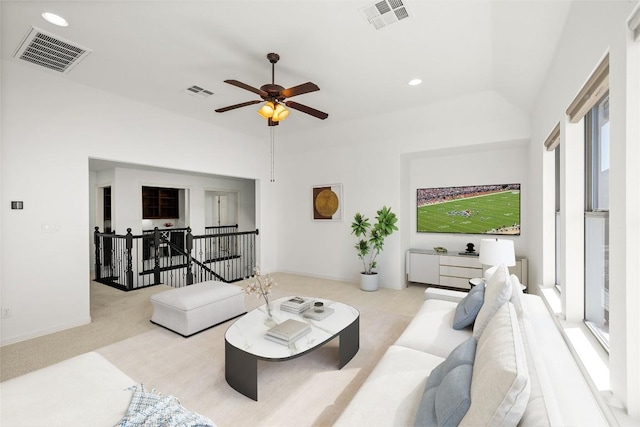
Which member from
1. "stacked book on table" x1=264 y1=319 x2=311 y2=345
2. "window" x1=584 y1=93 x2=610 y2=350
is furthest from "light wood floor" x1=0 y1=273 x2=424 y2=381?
"window" x1=584 y1=93 x2=610 y2=350

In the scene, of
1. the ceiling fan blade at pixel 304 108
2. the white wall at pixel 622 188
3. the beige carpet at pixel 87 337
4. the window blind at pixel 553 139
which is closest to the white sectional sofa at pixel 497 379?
the white wall at pixel 622 188

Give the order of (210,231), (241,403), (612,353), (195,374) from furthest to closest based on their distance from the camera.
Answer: (210,231) → (195,374) → (241,403) → (612,353)

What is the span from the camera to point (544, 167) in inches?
122

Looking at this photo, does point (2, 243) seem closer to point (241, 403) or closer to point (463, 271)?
point (241, 403)

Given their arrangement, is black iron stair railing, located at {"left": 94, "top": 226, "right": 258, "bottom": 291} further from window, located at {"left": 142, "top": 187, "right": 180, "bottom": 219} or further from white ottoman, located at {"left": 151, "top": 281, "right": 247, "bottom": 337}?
white ottoman, located at {"left": 151, "top": 281, "right": 247, "bottom": 337}

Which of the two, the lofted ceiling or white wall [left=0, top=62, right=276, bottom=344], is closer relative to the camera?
the lofted ceiling

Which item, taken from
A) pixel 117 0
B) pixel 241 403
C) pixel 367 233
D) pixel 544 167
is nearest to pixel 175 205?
pixel 367 233

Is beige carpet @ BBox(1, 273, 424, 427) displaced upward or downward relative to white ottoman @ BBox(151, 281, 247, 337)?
downward

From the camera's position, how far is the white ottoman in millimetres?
3141

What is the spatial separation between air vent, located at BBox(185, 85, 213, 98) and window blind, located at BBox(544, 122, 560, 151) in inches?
160

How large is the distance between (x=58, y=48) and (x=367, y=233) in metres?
4.88

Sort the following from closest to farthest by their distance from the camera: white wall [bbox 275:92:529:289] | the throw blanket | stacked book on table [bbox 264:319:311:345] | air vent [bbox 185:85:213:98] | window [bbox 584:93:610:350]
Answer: the throw blanket < window [bbox 584:93:610:350] < stacked book on table [bbox 264:319:311:345] < air vent [bbox 185:85:213:98] < white wall [bbox 275:92:529:289]

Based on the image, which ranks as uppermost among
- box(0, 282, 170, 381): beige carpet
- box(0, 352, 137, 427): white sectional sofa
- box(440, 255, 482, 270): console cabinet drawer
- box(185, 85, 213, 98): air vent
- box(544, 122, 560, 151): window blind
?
box(185, 85, 213, 98): air vent

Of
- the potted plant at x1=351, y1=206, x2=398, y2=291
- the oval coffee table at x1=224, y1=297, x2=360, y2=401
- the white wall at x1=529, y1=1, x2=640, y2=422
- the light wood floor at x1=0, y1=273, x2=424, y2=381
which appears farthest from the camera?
the potted plant at x1=351, y1=206, x2=398, y2=291
